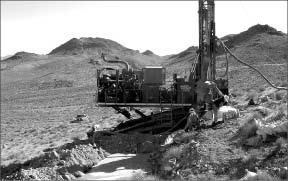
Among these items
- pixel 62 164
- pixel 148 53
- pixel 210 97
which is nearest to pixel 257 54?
pixel 210 97

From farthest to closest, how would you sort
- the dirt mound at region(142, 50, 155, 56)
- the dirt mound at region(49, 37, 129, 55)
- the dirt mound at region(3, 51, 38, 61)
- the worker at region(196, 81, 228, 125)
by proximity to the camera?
the dirt mound at region(142, 50, 155, 56), the dirt mound at region(3, 51, 38, 61), the dirt mound at region(49, 37, 129, 55), the worker at region(196, 81, 228, 125)

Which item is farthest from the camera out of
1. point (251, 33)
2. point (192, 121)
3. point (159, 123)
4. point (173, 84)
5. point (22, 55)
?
point (22, 55)

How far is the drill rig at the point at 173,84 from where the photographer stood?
716 inches

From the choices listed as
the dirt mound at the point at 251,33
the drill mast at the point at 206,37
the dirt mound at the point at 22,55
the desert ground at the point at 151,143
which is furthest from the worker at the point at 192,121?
the dirt mound at the point at 22,55

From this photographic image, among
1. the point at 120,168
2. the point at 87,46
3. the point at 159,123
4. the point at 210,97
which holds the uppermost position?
the point at 87,46

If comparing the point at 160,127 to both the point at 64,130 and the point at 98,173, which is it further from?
the point at 64,130

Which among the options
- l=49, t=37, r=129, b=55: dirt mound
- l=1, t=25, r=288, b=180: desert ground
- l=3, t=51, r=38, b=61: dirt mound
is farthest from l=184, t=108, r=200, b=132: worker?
l=3, t=51, r=38, b=61: dirt mound

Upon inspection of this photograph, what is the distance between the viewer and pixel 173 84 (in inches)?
736

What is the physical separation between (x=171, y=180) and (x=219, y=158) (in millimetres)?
1687

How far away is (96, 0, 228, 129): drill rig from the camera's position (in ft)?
59.7

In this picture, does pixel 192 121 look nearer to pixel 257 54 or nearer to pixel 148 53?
pixel 257 54

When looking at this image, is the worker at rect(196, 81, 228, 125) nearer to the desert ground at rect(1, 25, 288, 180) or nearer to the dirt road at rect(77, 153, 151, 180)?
the desert ground at rect(1, 25, 288, 180)

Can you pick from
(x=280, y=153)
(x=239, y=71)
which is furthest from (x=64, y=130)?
(x=239, y=71)

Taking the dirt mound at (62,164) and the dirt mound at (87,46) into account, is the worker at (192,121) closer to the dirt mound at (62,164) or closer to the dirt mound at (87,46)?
the dirt mound at (62,164)
